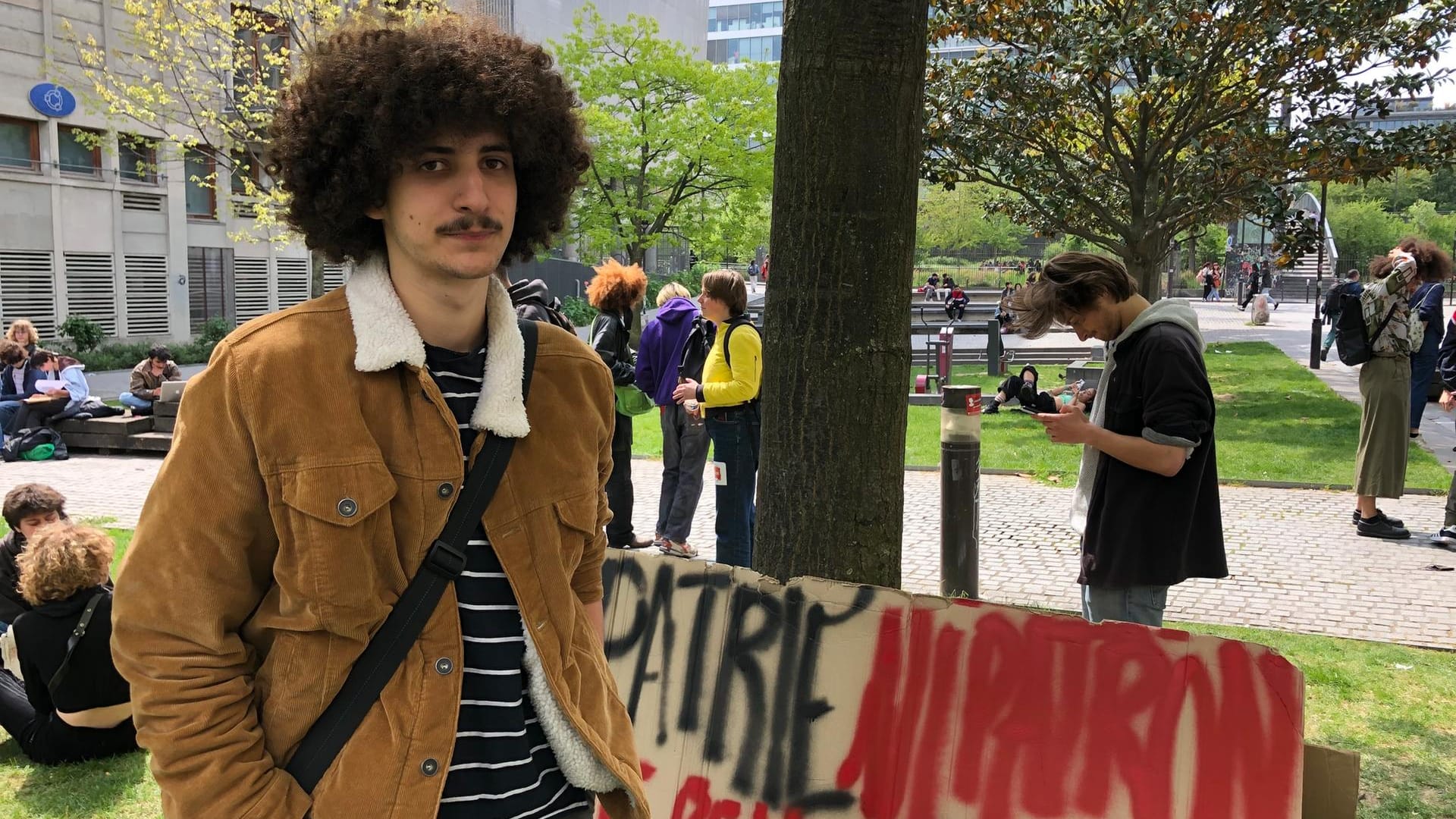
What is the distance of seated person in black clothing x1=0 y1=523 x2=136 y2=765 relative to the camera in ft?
14.8

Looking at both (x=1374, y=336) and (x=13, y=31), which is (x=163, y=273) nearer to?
(x=13, y=31)

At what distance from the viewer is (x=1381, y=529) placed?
28.4 ft

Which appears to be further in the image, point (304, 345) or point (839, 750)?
point (839, 750)

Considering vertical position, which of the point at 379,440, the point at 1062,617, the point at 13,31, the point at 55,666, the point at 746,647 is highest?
the point at 13,31

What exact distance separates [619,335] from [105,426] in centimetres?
882

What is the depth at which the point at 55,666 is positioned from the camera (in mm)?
4609

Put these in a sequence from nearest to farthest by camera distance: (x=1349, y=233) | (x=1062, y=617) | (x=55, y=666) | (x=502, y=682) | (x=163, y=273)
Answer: (x=502, y=682), (x=1062, y=617), (x=55, y=666), (x=163, y=273), (x=1349, y=233)

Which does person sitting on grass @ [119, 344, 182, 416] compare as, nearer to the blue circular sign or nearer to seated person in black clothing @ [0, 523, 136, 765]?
seated person in black clothing @ [0, 523, 136, 765]

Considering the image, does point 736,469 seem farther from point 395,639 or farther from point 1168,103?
point 1168,103

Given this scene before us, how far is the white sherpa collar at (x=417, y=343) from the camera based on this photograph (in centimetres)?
174

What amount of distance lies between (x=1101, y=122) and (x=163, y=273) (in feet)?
81.4

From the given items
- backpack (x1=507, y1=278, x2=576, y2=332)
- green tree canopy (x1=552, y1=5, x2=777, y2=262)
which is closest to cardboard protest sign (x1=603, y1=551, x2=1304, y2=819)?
backpack (x1=507, y1=278, x2=576, y2=332)

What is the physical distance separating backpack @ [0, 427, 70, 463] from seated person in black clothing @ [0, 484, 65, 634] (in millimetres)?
8841

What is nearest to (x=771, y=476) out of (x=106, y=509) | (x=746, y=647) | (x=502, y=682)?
(x=746, y=647)
